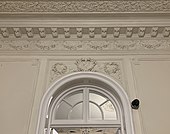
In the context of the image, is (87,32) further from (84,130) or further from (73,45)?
(84,130)

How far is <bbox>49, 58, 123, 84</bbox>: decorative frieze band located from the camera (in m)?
3.53

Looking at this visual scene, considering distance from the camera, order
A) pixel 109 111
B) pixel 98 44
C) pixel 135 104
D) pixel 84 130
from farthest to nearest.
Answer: pixel 98 44 < pixel 109 111 < pixel 84 130 < pixel 135 104

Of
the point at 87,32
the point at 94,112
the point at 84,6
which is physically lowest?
the point at 94,112

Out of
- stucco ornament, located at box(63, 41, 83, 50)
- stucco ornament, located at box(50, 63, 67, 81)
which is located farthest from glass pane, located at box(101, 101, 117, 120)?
stucco ornament, located at box(63, 41, 83, 50)

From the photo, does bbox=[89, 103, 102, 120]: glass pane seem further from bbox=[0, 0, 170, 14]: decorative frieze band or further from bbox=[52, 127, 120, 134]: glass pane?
bbox=[0, 0, 170, 14]: decorative frieze band

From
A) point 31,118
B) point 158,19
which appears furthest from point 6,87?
point 158,19

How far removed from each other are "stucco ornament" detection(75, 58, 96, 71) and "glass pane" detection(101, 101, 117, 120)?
0.63 metres

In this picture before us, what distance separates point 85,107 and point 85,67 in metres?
0.66

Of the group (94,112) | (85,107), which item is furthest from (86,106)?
(94,112)

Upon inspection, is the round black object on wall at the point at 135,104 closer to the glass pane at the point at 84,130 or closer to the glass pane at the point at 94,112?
the glass pane at the point at 84,130

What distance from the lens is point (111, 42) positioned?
3908mm

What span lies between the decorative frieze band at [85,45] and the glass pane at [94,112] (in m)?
1.01

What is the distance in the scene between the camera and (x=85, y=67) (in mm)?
3592

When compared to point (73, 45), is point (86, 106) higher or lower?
lower
